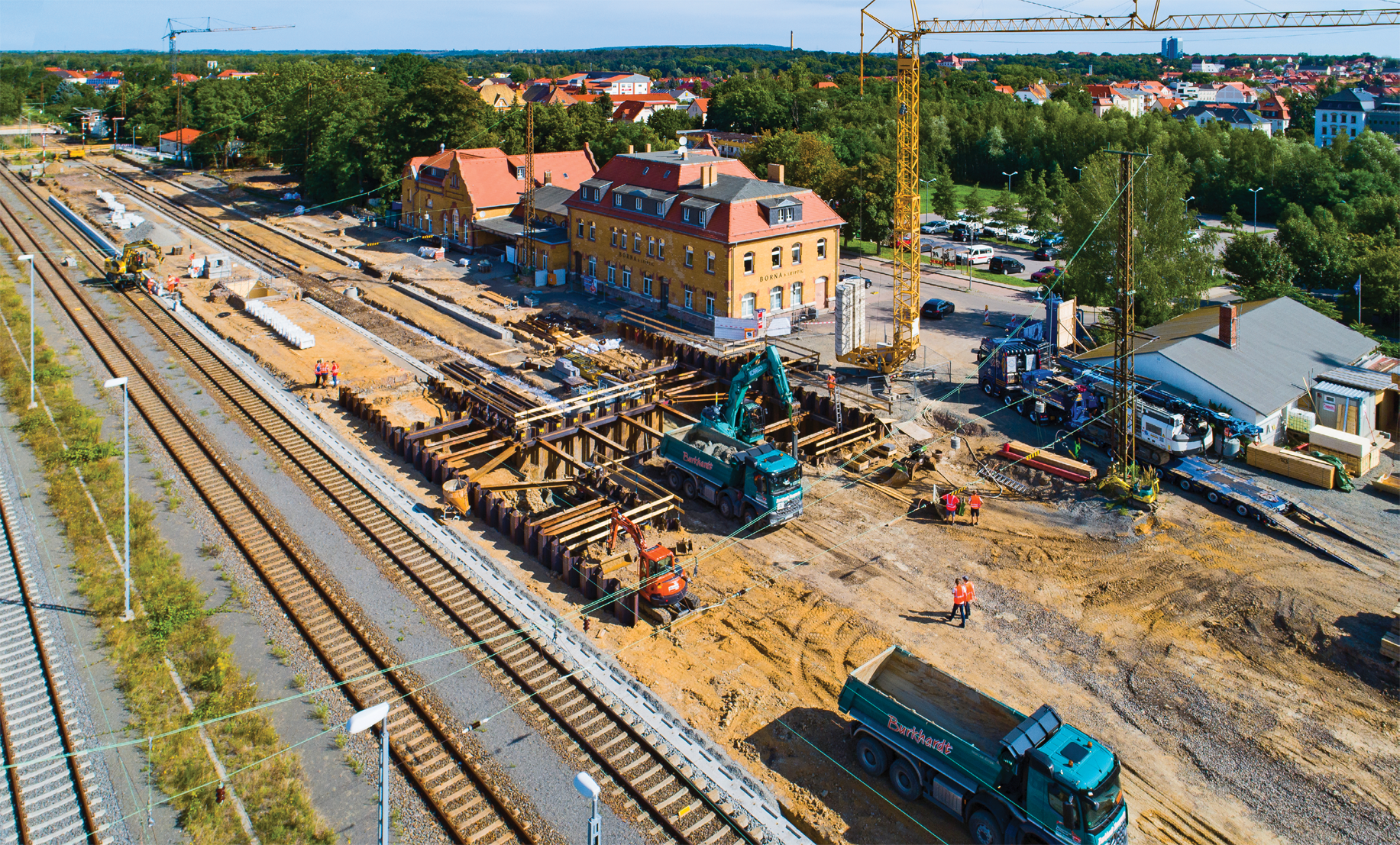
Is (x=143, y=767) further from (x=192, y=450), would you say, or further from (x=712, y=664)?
(x=192, y=450)

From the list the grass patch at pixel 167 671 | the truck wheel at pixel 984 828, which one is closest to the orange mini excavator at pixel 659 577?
the grass patch at pixel 167 671

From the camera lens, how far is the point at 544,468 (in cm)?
3959

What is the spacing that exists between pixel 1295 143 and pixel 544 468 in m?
83.1

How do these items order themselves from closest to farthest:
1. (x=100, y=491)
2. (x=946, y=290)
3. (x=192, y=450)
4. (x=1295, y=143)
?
(x=100, y=491) → (x=192, y=450) → (x=946, y=290) → (x=1295, y=143)

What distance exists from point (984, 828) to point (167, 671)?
2003 cm

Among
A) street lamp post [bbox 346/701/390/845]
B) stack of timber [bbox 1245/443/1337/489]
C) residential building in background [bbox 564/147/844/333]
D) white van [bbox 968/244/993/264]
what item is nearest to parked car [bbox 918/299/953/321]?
residential building in background [bbox 564/147/844/333]

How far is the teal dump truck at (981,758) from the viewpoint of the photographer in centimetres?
1778

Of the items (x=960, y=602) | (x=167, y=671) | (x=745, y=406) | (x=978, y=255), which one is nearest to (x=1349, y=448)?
(x=960, y=602)

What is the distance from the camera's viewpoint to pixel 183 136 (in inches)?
4970

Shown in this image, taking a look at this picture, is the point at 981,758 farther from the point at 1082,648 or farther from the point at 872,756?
the point at 1082,648

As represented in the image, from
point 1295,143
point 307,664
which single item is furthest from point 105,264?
point 1295,143

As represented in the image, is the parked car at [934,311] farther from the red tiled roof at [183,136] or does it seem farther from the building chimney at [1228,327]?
the red tiled roof at [183,136]

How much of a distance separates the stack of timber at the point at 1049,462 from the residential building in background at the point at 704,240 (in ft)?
66.7

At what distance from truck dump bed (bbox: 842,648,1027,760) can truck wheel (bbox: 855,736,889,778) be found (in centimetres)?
101
